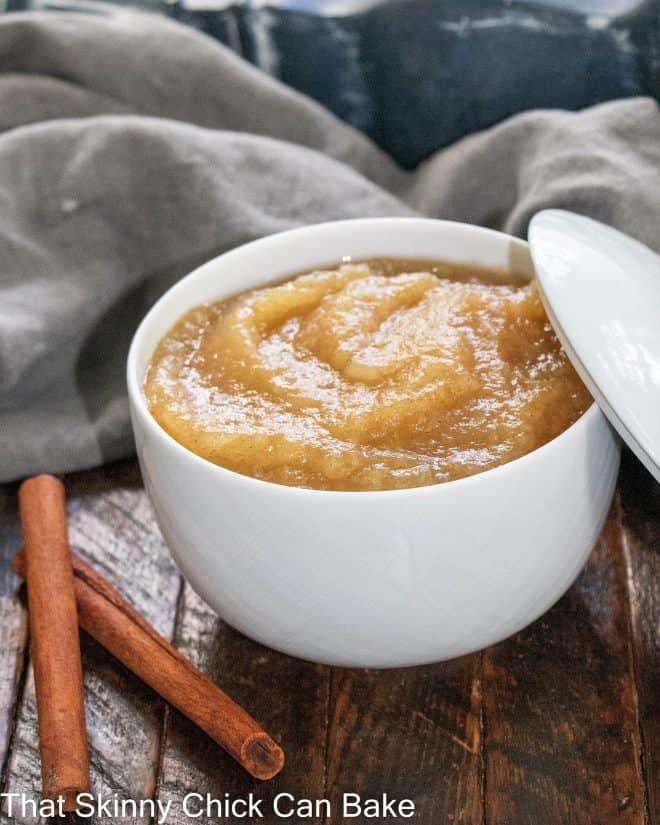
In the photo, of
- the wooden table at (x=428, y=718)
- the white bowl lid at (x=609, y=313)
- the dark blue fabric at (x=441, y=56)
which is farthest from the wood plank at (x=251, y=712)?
the dark blue fabric at (x=441, y=56)

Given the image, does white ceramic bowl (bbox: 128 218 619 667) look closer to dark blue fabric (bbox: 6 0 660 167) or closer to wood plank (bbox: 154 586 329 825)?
wood plank (bbox: 154 586 329 825)

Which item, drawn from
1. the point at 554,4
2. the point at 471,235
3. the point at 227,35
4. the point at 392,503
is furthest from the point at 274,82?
the point at 392,503

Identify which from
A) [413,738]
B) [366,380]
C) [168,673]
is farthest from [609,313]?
[168,673]

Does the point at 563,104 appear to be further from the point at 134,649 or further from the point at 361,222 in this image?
the point at 134,649

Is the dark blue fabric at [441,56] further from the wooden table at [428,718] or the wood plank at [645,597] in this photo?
the wooden table at [428,718]

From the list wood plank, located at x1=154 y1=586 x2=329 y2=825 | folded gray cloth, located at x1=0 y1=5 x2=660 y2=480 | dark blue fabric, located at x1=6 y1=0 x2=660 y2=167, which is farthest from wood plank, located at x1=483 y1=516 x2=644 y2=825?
dark blue fabric, located at x1=6 y1=0 x2=660 y2=167

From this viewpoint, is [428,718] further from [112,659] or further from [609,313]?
[609,313]
